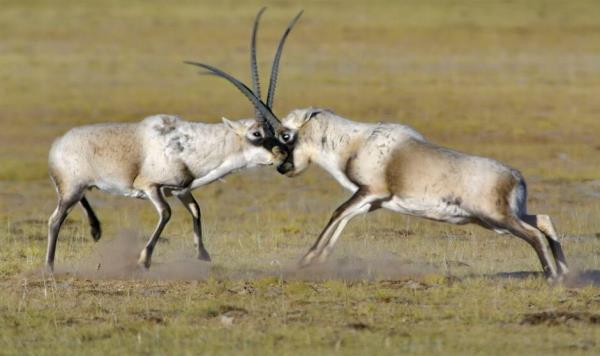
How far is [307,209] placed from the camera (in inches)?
758

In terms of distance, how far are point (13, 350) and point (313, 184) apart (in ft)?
40.5

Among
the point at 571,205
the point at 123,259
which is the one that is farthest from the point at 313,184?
the point at 123,259

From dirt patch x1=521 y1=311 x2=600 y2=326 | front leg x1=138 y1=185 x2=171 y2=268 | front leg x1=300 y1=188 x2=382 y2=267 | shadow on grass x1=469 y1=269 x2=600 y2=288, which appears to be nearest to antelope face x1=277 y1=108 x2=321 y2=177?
front leg x1=300 y1=188 x2=382 y2=267

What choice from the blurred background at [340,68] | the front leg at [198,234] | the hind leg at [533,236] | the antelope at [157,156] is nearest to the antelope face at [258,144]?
the antelope at [157,156]

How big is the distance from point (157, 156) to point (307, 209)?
242 inches

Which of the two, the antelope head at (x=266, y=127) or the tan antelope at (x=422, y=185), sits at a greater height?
the antelope head at (x=266, y=127)

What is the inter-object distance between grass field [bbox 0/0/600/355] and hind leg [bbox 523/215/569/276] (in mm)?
169

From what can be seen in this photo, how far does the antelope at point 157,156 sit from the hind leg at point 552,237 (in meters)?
2.54

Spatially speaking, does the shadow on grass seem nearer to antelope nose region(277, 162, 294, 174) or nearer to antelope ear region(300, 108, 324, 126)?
antelope nose region(277, 162, 294, 174)

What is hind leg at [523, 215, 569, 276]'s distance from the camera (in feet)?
39.4

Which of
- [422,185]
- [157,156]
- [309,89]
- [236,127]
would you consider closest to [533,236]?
[422,185]

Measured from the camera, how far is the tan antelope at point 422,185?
12.0 meters

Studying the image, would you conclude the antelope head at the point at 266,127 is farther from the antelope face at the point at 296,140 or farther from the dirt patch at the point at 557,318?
the dirt patch at the point at 557,318

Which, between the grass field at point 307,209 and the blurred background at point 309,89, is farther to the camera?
the blurred background at point 309,89
